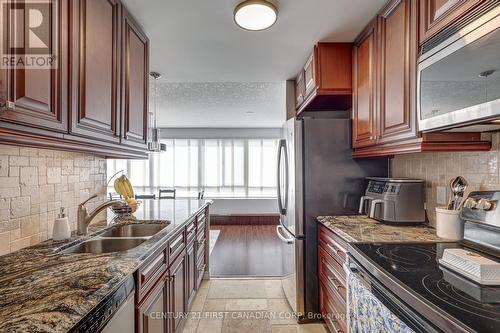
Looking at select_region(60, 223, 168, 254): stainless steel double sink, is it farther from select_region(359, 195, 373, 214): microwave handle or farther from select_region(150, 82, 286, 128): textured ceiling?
select_region(150, 82, 286, 128): textured ceiling

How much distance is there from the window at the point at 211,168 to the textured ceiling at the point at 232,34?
4038 mm

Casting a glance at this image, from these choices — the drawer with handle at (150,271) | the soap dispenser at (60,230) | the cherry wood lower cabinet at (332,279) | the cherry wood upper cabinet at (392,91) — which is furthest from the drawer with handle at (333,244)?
the soap dispenser at (60,230)

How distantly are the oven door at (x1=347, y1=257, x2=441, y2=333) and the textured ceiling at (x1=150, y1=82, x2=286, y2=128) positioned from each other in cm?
252

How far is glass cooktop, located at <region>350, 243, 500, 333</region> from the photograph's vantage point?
2.40 feet

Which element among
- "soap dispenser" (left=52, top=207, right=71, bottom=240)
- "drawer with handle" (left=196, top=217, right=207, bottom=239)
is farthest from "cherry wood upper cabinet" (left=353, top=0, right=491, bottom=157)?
"soap dispenser" (left=52, top=207, right=71, bottom=240)

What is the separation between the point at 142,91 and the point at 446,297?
6.84 feet

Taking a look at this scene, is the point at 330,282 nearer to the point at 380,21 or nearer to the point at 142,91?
the point at 380,21

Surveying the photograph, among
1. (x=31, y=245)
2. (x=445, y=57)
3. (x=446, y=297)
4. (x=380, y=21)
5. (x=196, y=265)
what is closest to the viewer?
(x=446, y=297)

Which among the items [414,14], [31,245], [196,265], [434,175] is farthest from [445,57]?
[196,265]

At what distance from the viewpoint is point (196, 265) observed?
2586mm

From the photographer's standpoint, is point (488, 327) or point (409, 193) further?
point (409, 193)

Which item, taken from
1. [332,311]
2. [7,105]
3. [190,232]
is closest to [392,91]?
[332,311]

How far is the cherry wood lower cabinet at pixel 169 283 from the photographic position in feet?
4.13

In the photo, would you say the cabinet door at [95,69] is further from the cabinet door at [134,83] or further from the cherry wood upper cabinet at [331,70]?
the cherry wood upper cabinet at [331,70]
